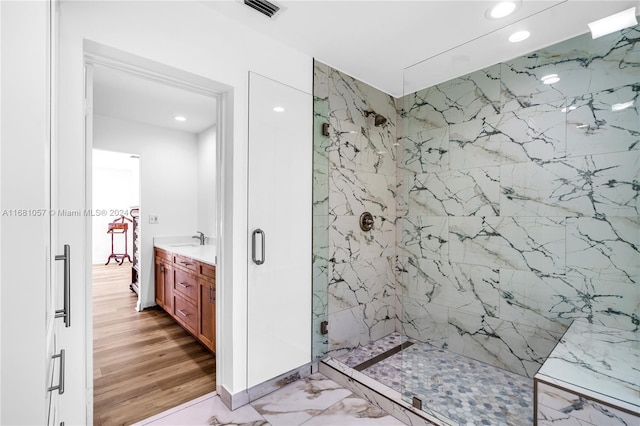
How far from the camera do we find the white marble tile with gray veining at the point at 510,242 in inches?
82.0

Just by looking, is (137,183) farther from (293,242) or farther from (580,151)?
(580,151)

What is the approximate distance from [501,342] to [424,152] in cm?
166

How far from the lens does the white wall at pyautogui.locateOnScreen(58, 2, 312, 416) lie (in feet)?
4.72

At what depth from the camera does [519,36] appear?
204cm

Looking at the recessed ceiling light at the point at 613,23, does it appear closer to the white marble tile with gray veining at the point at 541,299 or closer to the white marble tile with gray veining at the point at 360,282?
the white marble tile with gray veining at the point at 541,299

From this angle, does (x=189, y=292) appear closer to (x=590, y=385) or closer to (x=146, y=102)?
(x=146, y=102)

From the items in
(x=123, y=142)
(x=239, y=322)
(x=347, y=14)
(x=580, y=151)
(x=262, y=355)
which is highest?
(x=347, y=14)

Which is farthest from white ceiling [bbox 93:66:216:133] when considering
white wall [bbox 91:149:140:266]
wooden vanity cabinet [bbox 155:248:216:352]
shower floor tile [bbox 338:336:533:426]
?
shower floor tile [bbox 338:336:533:426]

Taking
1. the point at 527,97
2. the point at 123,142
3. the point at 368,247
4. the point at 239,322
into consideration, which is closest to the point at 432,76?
the point at 527,97

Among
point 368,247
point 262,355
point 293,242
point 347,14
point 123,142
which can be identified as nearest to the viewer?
point 347,14

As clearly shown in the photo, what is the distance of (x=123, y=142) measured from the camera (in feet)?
11.7

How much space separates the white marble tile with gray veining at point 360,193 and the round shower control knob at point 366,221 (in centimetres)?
5

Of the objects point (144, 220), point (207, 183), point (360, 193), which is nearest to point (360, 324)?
point (360, 193)

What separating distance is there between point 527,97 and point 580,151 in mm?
522
